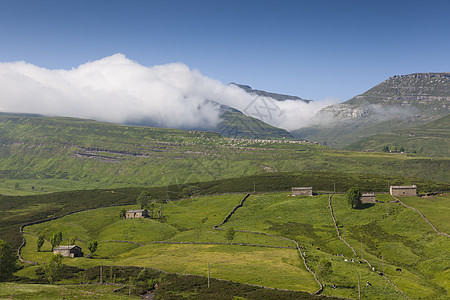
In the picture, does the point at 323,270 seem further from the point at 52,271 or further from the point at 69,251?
the point at 69,251

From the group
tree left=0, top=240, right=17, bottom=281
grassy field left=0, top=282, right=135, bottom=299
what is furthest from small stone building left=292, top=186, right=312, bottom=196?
tree left=0, top=240, right=17, bottom=281

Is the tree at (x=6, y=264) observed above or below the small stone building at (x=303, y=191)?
below

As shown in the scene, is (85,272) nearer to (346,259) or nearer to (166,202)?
(346,259)

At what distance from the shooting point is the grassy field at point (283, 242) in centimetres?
8338

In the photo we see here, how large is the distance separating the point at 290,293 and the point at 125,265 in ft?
151

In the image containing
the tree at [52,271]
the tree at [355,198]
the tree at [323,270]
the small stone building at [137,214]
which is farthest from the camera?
the small stone building at [137,214]

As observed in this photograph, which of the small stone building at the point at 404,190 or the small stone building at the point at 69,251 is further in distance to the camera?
the small stone building at the point at 404,190

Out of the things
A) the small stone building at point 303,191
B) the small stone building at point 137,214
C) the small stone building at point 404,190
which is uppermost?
the small stone building at point 404,190

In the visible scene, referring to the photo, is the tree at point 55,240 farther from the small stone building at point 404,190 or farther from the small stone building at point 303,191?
the small stone building at point 404,190

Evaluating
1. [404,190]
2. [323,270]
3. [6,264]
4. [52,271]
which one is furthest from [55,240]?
[404,190]

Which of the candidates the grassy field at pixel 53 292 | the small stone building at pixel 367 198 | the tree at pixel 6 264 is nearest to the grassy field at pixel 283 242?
the small stone building at pixel 367 198

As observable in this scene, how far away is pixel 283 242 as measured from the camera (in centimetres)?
11694

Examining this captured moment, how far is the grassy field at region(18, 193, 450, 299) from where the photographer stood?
83.4 metres

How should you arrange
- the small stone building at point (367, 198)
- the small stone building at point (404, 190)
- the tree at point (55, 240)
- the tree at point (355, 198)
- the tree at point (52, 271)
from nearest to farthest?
the tree at point (52, 271)
the tree at point (55, 240)
the tree at point (355, 198)
the small stone building at point (367, 198)
the small stone building at point (404, 190)
